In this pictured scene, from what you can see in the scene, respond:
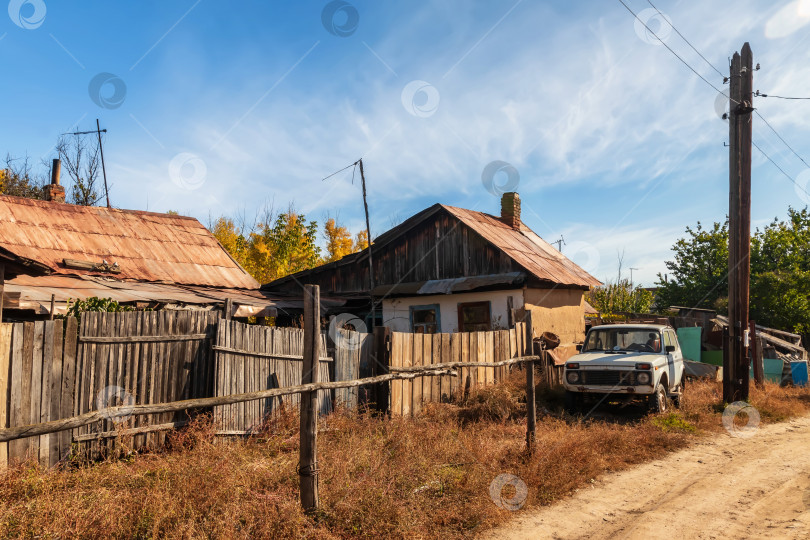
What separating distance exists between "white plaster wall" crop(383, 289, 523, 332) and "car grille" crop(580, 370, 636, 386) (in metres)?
5.28

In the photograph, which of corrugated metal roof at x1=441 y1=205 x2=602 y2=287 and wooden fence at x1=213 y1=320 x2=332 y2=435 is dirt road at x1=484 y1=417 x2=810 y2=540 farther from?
corrugated metal roof at x1=441 y1=205 x2=602 y2=287

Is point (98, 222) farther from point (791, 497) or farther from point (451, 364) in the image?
point (791, 497)

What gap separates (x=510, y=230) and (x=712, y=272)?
1586 centimetres

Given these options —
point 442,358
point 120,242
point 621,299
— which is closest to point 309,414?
point 442,358

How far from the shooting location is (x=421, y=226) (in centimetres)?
1938

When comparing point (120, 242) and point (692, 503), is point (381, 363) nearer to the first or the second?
point (692, 503)

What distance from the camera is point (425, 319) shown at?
18281 mm

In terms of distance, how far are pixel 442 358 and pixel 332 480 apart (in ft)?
18.3

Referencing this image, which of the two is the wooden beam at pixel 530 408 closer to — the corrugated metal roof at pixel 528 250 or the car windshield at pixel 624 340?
the car windshield at pixel 624 340

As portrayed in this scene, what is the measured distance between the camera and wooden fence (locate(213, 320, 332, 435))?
7.68 m

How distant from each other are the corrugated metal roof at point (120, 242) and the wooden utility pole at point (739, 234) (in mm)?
14917

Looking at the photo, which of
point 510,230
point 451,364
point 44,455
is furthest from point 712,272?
point 44,455

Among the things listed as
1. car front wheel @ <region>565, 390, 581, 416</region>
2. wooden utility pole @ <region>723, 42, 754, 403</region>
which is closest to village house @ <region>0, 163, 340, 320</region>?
car front wheel @ <region>565, 390, 581, 416</region>

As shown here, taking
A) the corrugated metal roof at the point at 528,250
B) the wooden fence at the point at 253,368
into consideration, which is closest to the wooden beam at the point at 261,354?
the wooden fence at the point at 253,368
